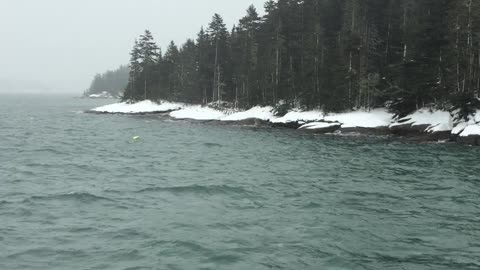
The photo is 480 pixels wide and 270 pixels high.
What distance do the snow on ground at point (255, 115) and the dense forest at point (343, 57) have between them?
5.23 ft

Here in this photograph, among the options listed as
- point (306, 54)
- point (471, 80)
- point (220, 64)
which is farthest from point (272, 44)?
point (471, 80)

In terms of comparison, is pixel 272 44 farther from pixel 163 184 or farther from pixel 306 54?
pixel 163 184

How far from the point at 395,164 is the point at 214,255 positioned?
59.0 feet

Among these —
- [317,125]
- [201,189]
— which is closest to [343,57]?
[317,125]

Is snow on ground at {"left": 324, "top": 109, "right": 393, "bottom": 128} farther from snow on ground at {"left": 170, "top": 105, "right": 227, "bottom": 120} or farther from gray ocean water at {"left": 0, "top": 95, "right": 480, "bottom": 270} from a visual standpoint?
snow on ground at {"left": 170, "top": 105, "right": 227, "bottom": 120}

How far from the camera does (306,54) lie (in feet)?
196

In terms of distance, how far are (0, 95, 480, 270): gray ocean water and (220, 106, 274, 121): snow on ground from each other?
3002cm

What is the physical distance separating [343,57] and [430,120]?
47.9 feet

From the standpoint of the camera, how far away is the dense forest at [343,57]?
42.7m

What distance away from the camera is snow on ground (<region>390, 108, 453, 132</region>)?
39.2 meters

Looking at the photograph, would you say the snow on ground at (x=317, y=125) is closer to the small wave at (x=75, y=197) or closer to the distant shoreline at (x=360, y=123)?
the distant shoreline at (x=360, y=123)

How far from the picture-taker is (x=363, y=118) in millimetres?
47219

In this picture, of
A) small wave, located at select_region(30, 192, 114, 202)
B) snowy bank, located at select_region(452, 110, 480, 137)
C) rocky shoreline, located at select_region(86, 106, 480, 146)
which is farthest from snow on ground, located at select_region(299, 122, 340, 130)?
small wave, located at select_region(30, 192, 114, 202)

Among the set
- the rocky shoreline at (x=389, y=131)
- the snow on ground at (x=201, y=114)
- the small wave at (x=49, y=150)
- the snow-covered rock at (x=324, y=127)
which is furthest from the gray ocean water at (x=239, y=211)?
the snow on ground at (x=201, y=114)
